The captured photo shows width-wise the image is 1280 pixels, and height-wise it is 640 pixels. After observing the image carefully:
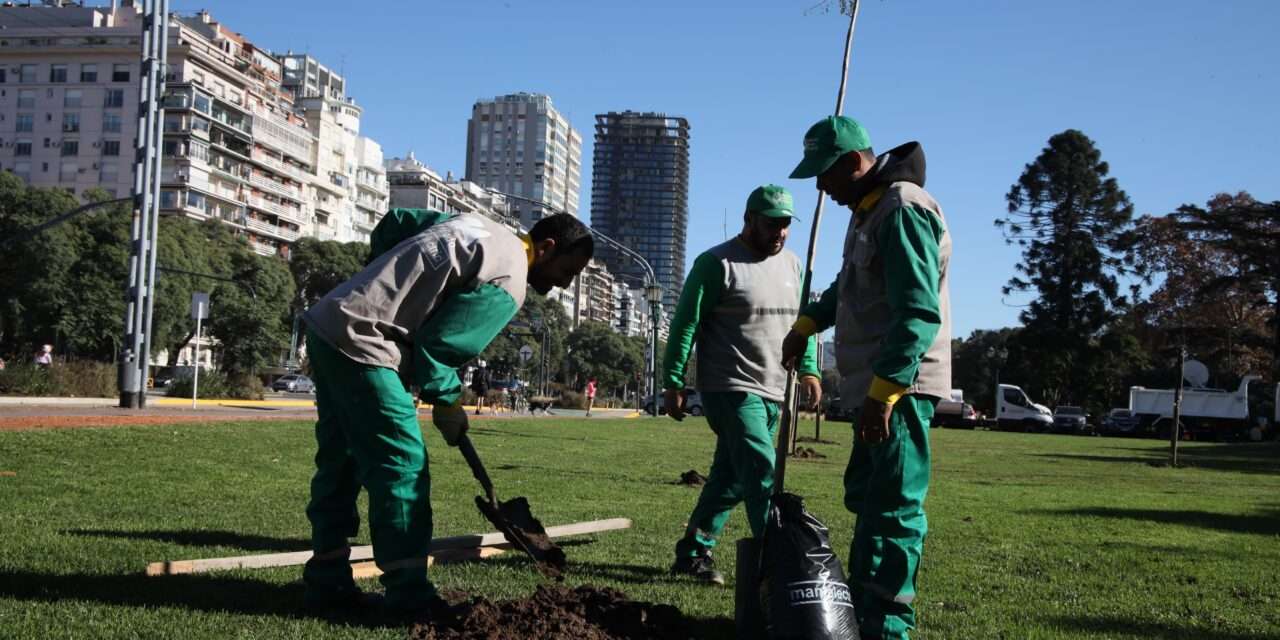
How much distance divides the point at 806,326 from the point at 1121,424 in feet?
178

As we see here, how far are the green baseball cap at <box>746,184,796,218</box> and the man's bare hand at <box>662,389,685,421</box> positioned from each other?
0.99 m

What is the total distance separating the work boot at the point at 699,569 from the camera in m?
5.32

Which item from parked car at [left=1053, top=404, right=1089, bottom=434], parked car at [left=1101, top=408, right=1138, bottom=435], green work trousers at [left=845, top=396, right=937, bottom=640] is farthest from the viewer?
parked car at [left=1053, top=404, right=1089, bottom=434]

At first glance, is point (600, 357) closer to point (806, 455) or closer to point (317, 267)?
point (317, 267)

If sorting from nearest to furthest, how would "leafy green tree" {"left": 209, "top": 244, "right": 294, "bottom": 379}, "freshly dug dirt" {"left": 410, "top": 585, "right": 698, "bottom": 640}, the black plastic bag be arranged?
the black plastic bag, "freshly dug dirt" {"left": 410, "top": 585, "right": 698, "bottom": 640}, "leafy green tree" {"left": 209, "top": 244, "right": 294, "bottom": 379}

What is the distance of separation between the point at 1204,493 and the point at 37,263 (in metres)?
49.2

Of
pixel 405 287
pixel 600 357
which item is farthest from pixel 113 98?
pixel 405 287

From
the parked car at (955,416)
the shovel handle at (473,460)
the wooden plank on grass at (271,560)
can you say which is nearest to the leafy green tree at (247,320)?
the parked car at (955,416)

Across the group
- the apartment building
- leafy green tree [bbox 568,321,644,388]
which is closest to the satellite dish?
the apartment building

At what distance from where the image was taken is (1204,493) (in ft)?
46.9

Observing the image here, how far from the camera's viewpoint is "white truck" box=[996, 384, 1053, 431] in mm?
57812

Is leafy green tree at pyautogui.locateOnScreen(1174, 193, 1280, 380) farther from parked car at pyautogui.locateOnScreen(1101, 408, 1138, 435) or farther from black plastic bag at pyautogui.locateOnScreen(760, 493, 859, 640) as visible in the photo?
black plastic bag at pyautogui.locateOnScreen(760, 493, 859, 640)

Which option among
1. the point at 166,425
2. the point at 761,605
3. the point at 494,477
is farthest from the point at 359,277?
the point at 166,425

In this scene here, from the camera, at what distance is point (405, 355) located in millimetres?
4227
